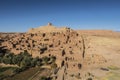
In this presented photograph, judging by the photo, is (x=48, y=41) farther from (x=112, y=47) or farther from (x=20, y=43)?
(x=112, y=47)

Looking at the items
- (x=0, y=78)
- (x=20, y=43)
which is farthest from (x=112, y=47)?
(x=0, y=78)

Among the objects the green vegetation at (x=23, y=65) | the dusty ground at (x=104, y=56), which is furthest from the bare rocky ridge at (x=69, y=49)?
the green vegetation at (x=23, y=65)

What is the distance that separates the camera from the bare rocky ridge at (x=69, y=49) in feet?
114

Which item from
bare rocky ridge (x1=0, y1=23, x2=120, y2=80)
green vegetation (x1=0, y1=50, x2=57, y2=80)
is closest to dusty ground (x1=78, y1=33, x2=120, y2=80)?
bare rocky ridge (x1=0, y1=23, x2=120, y2=80)

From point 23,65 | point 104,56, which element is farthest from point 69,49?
point 23,65

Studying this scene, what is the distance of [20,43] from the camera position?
169 ft

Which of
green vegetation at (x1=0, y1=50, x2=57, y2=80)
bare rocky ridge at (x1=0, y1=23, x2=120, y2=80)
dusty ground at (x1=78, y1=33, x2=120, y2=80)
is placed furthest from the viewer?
bare rocky ridge at (x1=0, y1=23, x2=120, y2=80)

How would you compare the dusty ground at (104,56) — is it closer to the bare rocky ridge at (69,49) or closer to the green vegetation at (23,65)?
the bare rocky ridge at (69,49)

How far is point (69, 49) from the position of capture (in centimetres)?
4581

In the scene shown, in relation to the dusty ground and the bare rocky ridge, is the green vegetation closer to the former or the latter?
the bare rocky ridge

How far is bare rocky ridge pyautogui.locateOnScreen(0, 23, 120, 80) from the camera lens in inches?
1363

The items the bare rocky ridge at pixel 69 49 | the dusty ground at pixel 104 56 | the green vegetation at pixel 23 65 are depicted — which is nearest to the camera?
the dusty ground at pixel 104 56

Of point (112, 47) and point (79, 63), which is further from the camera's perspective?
point (112, 47)

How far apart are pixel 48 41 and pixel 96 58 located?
18.0 meters
